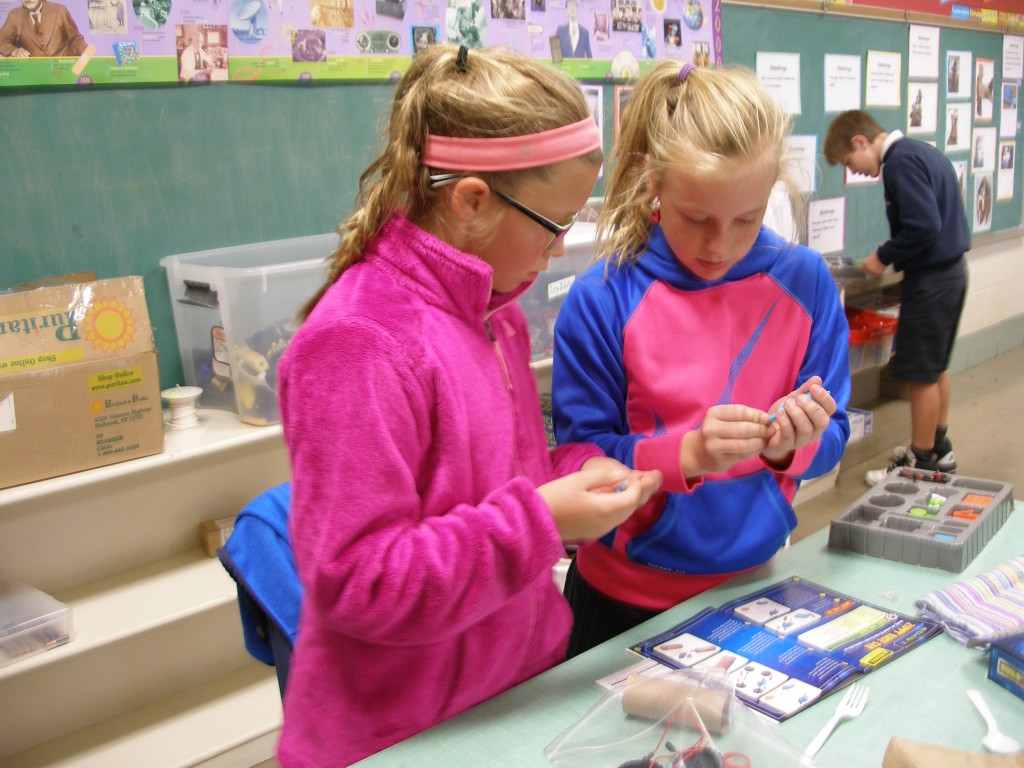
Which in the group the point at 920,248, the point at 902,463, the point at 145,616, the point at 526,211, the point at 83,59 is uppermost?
the point at 83,59

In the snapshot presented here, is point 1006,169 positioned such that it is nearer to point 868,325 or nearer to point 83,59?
point 868,325

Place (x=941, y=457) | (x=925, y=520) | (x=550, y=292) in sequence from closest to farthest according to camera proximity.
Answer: (x=925, y=520), (x=550, y=292), (x=941, y=457)

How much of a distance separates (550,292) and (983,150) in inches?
158

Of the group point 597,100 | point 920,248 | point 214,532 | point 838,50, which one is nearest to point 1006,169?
point 838,50

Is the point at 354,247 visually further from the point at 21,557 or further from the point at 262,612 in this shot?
the point at 21,557

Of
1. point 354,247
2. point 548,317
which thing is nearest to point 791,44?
point 548,317

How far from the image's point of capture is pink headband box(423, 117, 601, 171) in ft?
2.94

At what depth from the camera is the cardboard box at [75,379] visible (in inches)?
69.4

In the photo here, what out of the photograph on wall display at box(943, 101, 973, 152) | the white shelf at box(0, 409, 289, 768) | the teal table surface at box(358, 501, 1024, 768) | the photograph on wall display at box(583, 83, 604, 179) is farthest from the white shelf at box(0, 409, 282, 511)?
the photograph on wall display at box(943, 101, 973, 152)

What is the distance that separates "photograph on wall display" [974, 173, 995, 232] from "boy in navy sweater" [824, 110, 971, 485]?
1.84 metres

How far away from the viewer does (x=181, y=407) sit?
213 centimetres

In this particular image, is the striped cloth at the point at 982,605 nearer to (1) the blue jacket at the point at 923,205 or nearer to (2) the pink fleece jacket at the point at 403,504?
(2) the pink fleece jacket at the point at 403,504

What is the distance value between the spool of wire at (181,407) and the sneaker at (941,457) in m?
2.87

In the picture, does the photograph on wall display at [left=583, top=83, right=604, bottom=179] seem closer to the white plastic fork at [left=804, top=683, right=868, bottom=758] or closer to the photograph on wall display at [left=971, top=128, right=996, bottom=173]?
the white plastic fork at [left=804, top=683, right=868, bottom=758]
